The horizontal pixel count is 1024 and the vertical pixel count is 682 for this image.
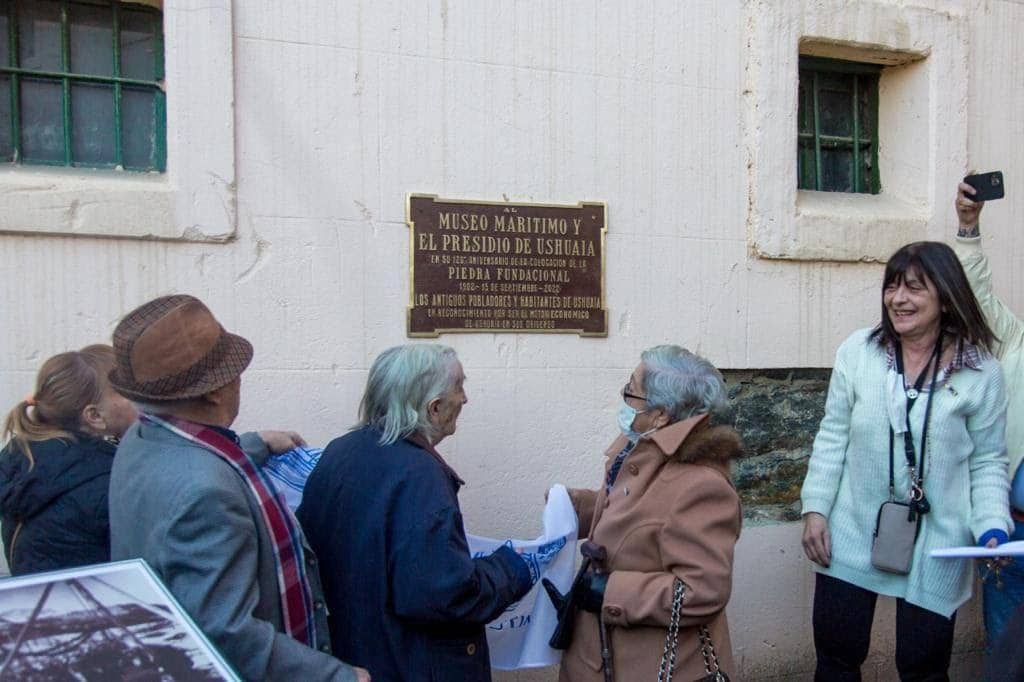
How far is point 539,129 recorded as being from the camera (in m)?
3.84

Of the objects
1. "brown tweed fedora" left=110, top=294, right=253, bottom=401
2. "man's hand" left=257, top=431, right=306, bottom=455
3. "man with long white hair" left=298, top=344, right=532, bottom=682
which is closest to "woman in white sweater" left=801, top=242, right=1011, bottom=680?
"man with long white hair" left=298, top=344, right=532, bottom=682

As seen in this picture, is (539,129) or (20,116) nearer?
(20,116)

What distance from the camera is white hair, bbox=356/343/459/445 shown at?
8.27 feet

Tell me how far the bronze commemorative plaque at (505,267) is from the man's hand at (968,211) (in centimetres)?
134

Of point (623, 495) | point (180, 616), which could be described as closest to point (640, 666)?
point (623, 495)

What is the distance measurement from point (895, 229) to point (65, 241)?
3.45 m

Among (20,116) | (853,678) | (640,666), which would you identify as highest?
(20,116)

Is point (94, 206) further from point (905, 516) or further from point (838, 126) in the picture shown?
point (838, 126)

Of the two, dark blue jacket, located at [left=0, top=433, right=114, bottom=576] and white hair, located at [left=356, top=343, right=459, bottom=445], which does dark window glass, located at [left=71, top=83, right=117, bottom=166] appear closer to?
dark blue jacket, located at [left=0, top=433, right=114, bottom=576]

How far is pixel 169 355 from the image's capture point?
2062 mm

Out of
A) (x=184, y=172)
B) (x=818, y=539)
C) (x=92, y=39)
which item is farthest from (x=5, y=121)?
(x=818, y=539)

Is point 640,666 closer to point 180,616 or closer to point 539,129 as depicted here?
point 180,616

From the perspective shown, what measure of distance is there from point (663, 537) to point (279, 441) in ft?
4.03

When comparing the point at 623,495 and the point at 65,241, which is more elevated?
the point at 65,241
